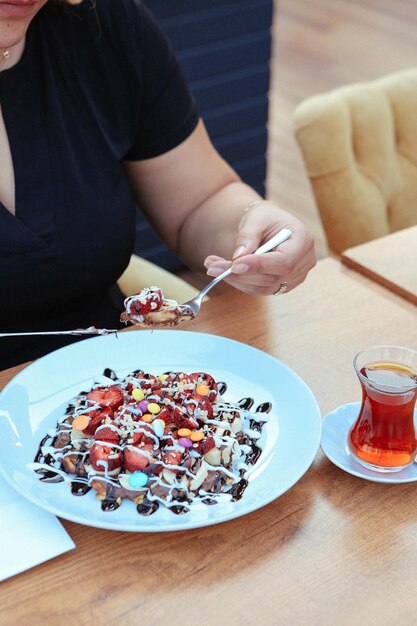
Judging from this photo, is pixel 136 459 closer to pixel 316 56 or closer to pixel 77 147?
pixel 77 147

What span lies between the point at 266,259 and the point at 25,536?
459 millimetres

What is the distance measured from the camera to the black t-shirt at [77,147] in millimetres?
1242

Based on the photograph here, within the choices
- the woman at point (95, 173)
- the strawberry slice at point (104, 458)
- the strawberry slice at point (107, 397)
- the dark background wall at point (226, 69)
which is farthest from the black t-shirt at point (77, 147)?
the dark background wall at point (226, 69)

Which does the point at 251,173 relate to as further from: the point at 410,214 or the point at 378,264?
the point at 378,264

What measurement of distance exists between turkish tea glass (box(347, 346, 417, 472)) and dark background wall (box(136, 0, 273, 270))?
1.66 meters

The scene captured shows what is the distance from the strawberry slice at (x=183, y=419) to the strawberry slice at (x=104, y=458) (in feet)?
0.26

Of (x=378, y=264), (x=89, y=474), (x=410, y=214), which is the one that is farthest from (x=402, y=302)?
(x=410, y=214)

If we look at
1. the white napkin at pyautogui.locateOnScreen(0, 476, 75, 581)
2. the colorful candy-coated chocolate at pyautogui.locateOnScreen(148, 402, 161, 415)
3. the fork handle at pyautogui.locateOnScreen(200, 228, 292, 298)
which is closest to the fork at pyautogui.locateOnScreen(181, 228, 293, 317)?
the fork handle at pyautogui.locateOnScreen(200, 228, 292, 298)

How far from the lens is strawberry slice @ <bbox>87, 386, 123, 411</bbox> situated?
93 cm

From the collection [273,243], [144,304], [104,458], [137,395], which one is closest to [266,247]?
[273,243]

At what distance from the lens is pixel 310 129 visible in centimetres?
170

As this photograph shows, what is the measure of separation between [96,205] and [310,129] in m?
0.59

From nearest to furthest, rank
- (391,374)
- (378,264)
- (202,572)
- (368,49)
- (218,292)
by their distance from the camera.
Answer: (202,572), (391,374), (378,264), (218,292), (368,49)

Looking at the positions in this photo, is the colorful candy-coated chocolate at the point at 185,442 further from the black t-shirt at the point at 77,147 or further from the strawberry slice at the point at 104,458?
the black t-shirt at the point at 77,147
